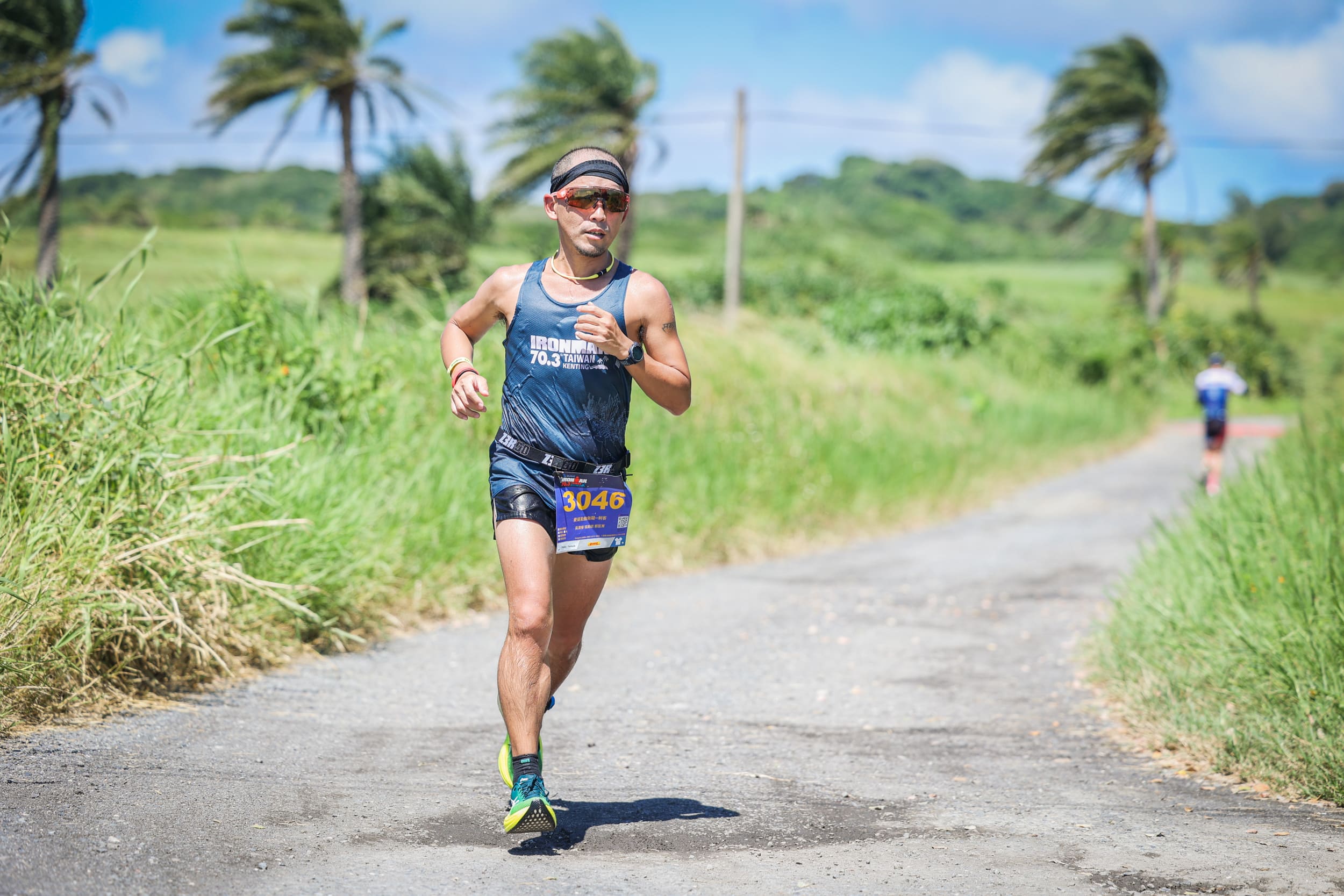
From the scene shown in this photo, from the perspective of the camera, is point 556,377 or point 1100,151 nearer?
point 556,377

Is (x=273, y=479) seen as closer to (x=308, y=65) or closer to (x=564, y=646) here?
(x=564, y=646)

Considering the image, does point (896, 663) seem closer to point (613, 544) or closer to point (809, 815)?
point (809, 815)

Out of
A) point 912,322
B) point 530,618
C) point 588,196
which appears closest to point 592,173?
point 588,196

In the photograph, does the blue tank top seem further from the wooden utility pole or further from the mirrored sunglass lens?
the wooden utility pole

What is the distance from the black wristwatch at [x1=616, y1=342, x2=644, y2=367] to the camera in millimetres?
3555

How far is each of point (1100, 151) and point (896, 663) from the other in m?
41.6

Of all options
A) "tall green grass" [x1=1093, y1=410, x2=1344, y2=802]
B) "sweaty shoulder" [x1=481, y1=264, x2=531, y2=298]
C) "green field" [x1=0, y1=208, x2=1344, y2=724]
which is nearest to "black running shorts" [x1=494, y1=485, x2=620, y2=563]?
"sweaty shoulder" [x1=481, y1=264, x2=531, y2=298]

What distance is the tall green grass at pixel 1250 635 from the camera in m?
4.52

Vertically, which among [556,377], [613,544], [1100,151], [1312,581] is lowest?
[1312,581]

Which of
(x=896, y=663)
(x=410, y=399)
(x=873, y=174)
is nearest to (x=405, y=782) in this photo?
(x=896, y=663)

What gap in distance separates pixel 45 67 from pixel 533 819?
1025 inches

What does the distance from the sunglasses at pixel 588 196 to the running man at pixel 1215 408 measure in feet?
46.8

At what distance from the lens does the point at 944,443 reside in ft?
53.5

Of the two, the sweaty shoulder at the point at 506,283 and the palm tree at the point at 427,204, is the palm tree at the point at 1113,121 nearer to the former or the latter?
the palm tree at the point at 427,204
